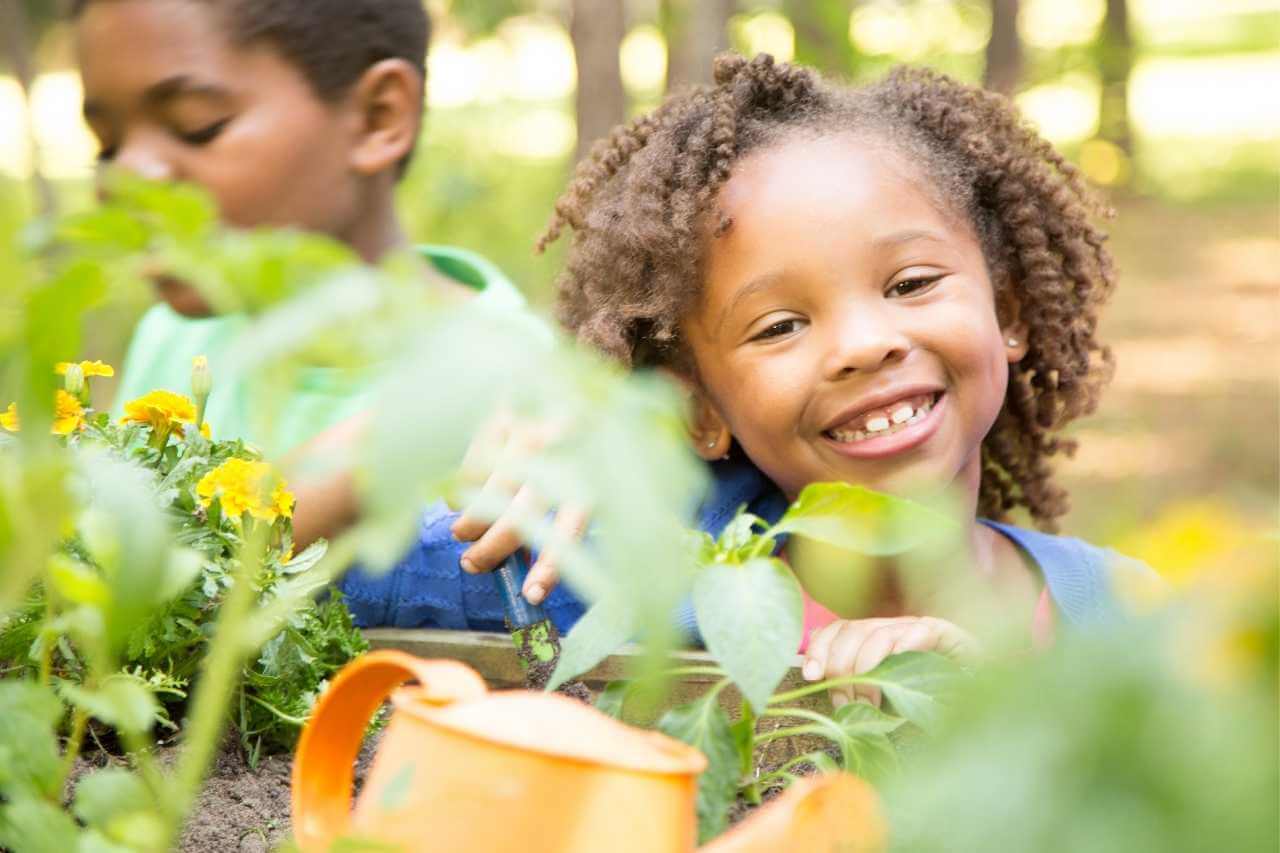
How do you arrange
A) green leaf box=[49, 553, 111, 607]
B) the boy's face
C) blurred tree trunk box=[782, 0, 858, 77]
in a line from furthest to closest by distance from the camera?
blurred tree trunk box=[782, 0, 858, 77], the boy's face, green leaf box=[49, 553, 111, 607]

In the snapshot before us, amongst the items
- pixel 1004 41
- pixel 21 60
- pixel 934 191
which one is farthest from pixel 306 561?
pixel 1004 41

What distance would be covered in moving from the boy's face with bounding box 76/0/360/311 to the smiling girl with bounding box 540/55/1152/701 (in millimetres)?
895

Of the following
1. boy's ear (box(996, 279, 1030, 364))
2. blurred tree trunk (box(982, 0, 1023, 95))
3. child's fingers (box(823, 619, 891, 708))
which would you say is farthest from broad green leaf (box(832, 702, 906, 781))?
blurred tree trunk (box(982, 0, 1023, 95))

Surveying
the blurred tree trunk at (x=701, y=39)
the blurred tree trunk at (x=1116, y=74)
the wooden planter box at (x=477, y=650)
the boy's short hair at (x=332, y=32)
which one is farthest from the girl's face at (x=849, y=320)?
the blurred tree trunk at (x=1116, y=74)

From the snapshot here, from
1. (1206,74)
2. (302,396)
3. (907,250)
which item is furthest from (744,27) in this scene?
(1206,74)

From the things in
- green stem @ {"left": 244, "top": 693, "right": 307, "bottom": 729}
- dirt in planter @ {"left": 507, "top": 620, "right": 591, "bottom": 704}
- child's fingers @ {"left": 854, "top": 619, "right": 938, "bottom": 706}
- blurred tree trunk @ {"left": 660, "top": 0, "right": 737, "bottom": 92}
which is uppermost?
blurred tree trunk @ {"left": 660, "top": 0, "right": 737, "bottom": 92}

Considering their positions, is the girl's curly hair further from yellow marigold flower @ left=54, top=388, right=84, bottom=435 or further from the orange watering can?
the orange watering can

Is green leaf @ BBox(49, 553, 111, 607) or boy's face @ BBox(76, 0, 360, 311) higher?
boy's face @ BBox(76, 0, 360, 311)

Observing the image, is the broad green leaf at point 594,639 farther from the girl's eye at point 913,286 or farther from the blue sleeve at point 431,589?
the blue sleeve at point 431,589

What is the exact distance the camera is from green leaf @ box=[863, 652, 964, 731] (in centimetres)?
94

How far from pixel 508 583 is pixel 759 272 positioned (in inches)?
20.4

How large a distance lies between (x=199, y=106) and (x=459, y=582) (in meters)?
1.27

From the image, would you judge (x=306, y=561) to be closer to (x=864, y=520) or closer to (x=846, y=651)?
(x=846, y=651)

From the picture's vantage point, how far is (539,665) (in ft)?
4.81
